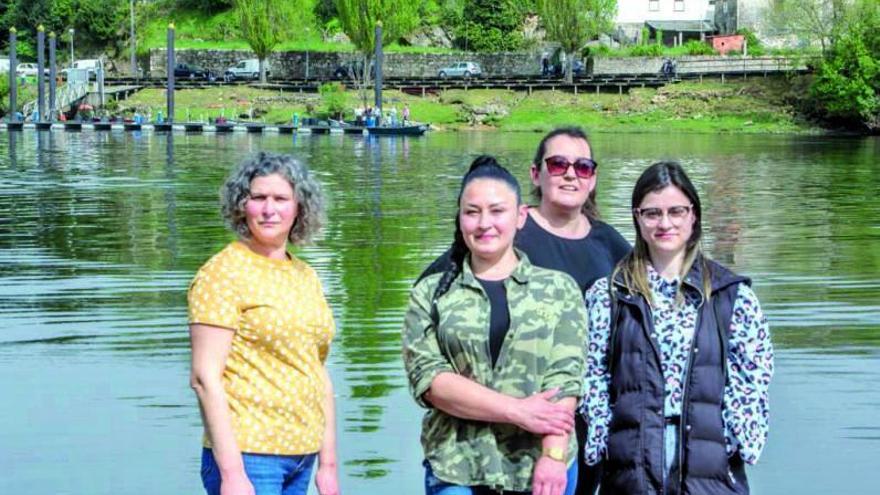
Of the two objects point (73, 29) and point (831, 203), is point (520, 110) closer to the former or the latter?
point (73, 29)

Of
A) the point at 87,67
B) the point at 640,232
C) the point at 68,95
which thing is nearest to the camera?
the point at 640,232

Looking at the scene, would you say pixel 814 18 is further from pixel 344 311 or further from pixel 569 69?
pixel 344 311

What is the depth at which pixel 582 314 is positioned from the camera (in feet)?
16.2

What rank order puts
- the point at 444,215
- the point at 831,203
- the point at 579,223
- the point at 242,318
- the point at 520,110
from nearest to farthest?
the point at 242,318 < the point at 579,223 < the point at 444,215 < the point at 831,203 < the point at 520,110

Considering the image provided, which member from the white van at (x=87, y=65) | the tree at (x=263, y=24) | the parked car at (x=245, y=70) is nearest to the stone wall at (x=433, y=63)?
the parked car at (x=245, y=70)

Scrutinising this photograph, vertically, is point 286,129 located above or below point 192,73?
below

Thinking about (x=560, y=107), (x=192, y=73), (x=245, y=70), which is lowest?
(x=560, y=107)

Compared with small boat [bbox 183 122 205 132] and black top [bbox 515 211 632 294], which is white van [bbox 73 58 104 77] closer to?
small boat [bbox 183 122 205 132]

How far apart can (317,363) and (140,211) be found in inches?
911

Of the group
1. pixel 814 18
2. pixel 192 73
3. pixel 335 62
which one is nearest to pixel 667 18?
pixel 814 18

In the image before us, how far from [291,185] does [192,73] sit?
92.4 meters

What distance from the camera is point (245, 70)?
96.7 metres

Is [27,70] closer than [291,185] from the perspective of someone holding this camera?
No

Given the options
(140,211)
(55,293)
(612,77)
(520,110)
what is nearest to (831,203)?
(140,211)
